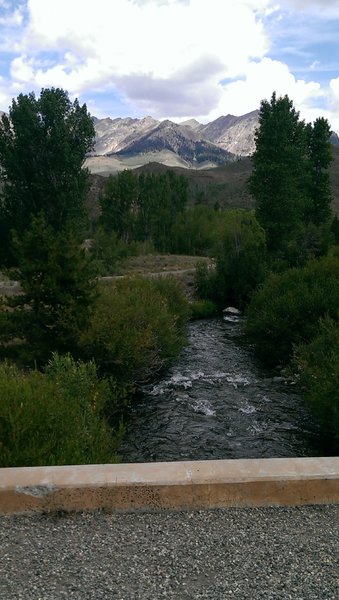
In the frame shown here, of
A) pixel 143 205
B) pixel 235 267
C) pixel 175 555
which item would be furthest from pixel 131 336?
pixel 143 205

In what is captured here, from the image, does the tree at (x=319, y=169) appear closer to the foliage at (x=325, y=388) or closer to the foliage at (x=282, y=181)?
the foliage at (x=282, y=181)

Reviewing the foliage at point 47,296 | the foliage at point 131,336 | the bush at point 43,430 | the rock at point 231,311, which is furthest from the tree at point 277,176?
the bush at point 43,430

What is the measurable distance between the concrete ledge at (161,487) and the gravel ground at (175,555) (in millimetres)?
120

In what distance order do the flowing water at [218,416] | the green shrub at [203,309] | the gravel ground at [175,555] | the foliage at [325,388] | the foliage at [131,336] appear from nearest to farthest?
1. the gravel ground at [175,555]
2. the foliage at [325,388]
3. the flowing water at [218,416]
4. the foliage at [131,336]
5. the green shrub at [203,309]

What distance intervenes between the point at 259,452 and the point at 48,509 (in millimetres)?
8710

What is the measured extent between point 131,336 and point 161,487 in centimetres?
1156

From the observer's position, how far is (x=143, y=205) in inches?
2579

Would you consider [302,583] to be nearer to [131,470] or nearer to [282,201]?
[131,470]

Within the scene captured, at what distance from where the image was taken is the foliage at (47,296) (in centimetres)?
1599

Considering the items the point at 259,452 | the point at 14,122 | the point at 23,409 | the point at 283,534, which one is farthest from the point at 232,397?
the point at 14,122

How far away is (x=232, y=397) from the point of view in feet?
57.6

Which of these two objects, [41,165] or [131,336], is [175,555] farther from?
[41,165]

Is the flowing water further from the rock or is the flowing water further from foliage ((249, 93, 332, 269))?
foliage ((249, 93, 332, 269))

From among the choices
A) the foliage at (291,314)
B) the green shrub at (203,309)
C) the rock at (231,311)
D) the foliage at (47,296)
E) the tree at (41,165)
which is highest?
the tree at (41,165)
